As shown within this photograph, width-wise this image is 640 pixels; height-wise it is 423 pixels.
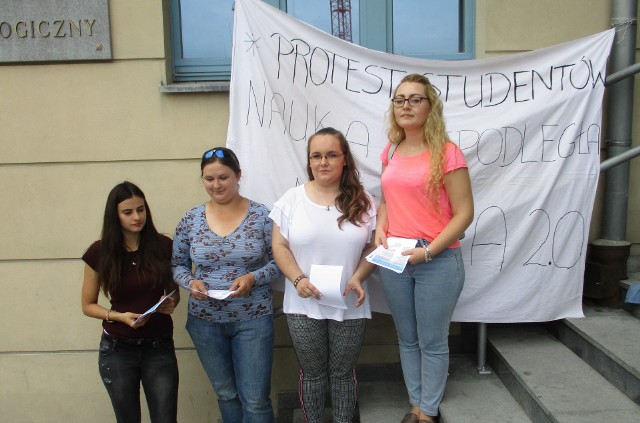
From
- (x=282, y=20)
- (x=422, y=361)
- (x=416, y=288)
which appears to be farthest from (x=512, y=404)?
(x=282, y=20)

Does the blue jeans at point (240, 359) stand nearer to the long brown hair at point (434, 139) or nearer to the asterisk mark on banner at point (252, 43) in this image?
the long brown hair at point (434, 139)

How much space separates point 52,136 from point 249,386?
2228 mm

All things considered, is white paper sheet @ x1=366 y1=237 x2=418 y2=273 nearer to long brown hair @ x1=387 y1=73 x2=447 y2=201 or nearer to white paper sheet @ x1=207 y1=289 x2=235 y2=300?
long brown hair @ x1=387 y1=73 x2=447 y2=201

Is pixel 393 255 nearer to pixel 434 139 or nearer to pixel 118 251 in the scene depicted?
pixel 434 139

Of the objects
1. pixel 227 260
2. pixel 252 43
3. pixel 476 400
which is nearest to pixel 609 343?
pixel 476 400

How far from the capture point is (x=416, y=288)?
8.34 ft

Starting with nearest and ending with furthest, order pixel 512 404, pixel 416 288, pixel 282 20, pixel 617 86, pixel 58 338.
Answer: pixel 416 288 → pixel 512 404 → pixel 282 20 → pixel 617 86 → pixel 58 338

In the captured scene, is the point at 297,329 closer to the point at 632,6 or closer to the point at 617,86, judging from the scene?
the point at 617,86

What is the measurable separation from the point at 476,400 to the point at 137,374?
1.83 m

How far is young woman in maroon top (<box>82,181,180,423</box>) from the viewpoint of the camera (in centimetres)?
259

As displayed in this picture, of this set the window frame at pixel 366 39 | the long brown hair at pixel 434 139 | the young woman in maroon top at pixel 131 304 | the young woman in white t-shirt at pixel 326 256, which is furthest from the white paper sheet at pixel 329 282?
the window frame at pixel 366 39

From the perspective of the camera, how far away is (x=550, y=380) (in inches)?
111

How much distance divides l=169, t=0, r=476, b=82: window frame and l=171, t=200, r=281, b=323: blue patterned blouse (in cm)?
139

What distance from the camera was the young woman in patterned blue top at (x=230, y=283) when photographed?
2613mm
